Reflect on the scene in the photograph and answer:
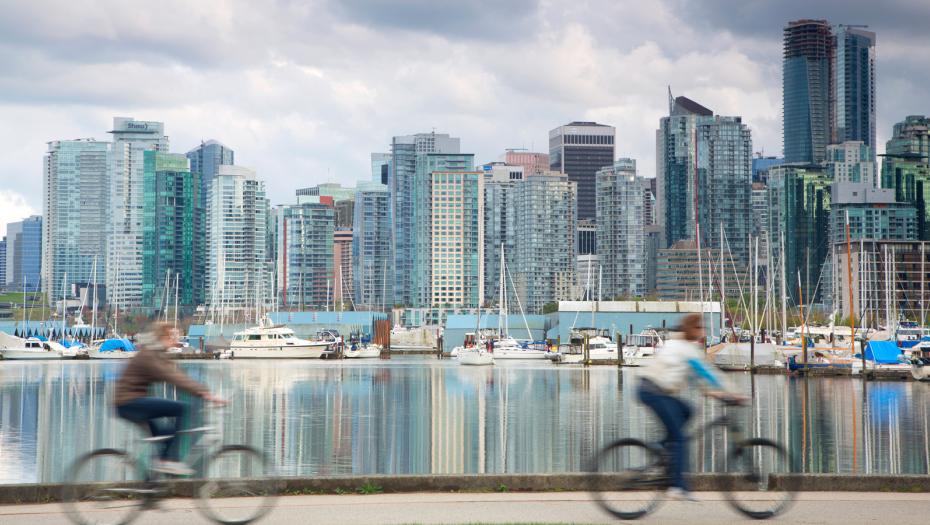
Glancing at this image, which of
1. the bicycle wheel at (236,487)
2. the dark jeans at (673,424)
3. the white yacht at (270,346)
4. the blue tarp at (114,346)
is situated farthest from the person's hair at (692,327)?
the blue tarp at (114,346)

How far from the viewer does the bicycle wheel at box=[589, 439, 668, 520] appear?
14.1 metres

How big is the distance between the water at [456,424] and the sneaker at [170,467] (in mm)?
361

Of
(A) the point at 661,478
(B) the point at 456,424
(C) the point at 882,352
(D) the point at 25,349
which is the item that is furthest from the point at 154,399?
(D) the point at 25,349

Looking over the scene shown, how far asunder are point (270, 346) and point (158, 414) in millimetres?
111662

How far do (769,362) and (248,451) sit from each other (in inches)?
3371

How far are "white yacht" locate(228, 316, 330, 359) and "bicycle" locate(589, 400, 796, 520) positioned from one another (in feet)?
366

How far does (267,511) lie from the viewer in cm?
1352

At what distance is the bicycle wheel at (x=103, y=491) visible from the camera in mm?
13359

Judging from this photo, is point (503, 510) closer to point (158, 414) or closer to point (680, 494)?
point (680, 494)

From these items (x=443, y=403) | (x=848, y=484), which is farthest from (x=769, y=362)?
(x=848, y=484)

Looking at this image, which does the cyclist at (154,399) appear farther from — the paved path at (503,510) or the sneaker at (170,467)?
the paved path at (503,510)

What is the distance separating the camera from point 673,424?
14188 mm

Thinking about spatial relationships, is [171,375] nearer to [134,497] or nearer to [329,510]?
[134,497]

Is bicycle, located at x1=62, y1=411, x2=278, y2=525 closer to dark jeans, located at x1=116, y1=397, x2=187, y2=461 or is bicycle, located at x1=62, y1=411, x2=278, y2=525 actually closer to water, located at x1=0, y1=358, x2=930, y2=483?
dark jeans, located at x1=116, y1=397, x2=187, y2=461
